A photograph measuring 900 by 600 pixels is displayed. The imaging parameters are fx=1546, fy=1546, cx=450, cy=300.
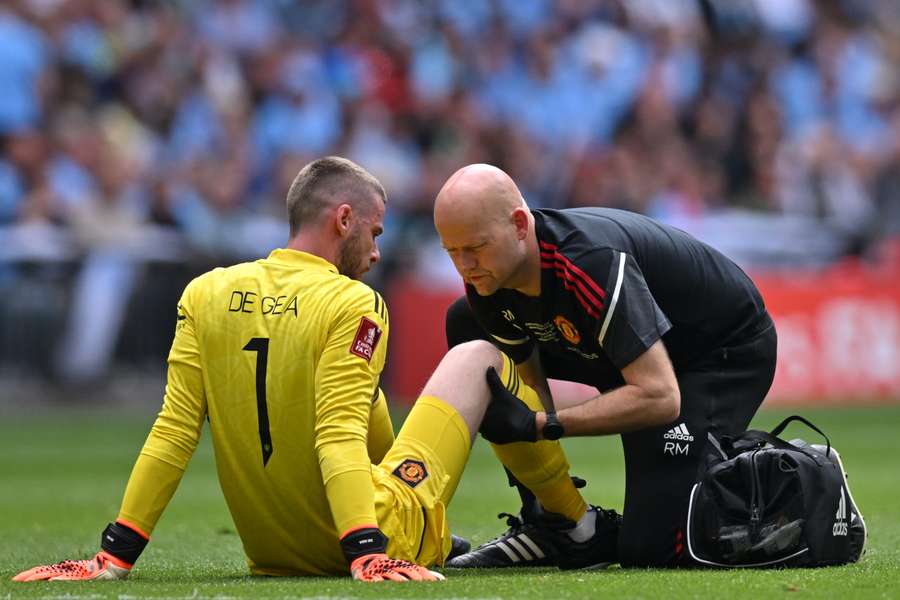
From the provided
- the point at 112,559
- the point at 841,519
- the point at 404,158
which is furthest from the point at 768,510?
the point at 404,158

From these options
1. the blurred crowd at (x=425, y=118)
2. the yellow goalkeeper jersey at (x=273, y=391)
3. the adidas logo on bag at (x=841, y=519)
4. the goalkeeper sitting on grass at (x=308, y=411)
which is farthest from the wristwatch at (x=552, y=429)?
the blurred crowd at (x=425, y=118)

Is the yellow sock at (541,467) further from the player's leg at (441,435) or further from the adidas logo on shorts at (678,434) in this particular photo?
the adidas logo on shorts at (678,434)

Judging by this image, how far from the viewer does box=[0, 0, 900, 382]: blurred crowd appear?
626 inches

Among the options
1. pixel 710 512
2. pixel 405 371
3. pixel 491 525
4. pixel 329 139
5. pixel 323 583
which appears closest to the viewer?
pixel 323 583

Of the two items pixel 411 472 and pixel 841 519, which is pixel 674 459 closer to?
pixel 841 519

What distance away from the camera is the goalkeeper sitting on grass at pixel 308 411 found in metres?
4.90

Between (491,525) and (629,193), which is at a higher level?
(629,193)

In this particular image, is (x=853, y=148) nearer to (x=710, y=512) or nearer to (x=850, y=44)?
(x=850, y=44)

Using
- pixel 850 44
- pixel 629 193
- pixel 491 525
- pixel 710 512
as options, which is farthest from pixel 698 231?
pixel 710 512

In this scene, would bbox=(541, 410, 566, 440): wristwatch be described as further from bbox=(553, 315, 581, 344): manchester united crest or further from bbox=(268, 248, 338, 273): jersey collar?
bbox=(268, 248, 338, 273): jersey collar

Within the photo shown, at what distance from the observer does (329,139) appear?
17609mm

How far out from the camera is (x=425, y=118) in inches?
727

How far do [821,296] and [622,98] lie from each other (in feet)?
14.0

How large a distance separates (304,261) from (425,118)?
44.3 feet
